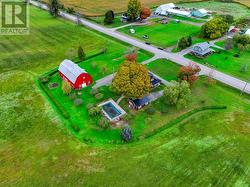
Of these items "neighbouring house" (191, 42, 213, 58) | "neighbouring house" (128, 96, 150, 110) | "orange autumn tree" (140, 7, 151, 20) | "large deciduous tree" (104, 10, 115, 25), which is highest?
"orange autumn tree" (140, 7, 151, 20)

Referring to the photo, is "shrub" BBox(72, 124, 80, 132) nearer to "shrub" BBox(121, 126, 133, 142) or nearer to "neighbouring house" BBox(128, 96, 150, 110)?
"shrub" BBox(121, 126, 133, 142)

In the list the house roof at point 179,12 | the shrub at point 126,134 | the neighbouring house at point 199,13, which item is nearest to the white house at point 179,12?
the house roof at point 179,12

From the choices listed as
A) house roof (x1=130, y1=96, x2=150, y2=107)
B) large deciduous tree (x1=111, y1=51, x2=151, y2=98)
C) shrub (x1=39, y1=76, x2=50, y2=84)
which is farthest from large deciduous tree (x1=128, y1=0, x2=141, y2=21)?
house roof (x1=130, y1=96, x2=150, y2=107)

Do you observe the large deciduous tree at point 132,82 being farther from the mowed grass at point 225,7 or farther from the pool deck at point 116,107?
the mowed grass at point 225,7

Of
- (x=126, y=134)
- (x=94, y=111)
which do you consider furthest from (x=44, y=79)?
(x=126, y=134)

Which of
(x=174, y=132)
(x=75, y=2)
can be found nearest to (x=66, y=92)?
(x=174, y=132)
